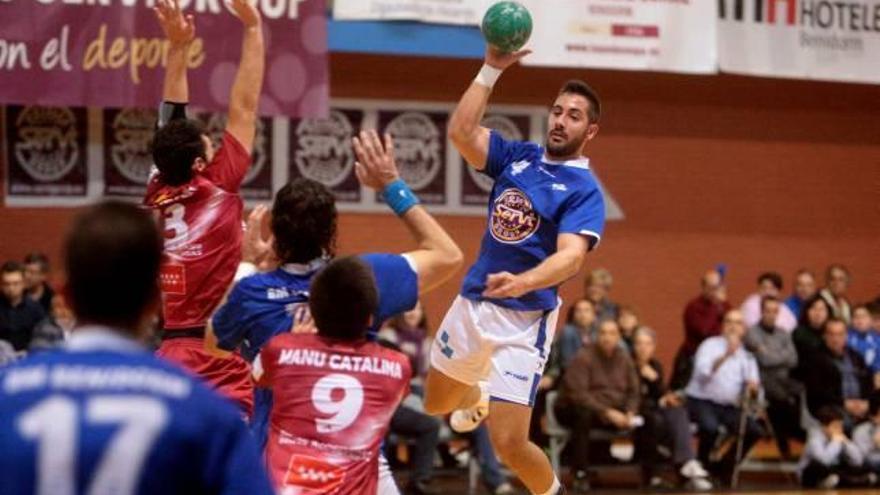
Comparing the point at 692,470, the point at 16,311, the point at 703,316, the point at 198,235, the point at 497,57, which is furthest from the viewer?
the point at 703,316

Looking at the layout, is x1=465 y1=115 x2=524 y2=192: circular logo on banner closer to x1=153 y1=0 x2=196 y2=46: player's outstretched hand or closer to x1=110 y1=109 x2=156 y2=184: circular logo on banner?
x1=110 y1=109 x2=156 y2=184: circular logo on banner

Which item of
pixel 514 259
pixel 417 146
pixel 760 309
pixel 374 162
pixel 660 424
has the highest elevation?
pixel 417 146

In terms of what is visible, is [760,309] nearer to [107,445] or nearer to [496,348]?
[496,348]

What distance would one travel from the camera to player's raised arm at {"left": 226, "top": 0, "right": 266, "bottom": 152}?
6.41 metres

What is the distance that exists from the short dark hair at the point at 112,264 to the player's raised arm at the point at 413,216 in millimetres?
1958

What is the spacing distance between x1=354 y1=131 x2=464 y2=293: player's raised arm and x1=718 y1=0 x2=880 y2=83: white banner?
9.79 m

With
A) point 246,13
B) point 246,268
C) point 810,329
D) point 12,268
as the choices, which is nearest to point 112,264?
point 246,268

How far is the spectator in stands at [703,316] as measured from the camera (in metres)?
14.0

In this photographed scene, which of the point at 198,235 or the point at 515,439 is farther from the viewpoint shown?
the point at 515,439

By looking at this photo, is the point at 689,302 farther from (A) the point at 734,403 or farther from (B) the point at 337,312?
(B) the point at 337,312

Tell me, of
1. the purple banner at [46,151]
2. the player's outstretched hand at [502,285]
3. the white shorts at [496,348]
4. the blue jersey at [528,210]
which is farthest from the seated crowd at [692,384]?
the player's outstretched hand at [502,285]

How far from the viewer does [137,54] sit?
1203 cm

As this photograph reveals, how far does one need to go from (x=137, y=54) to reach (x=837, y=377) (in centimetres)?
718

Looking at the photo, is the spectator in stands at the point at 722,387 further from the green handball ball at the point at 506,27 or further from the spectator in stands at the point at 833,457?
the green handball ball at the point at 506,27
